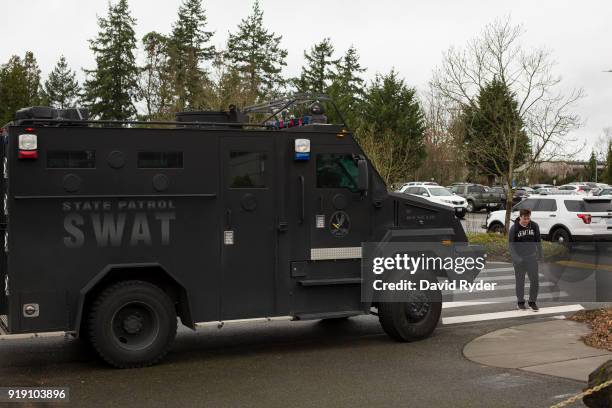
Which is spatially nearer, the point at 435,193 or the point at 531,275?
the point at 531,275

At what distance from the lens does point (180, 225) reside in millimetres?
8070

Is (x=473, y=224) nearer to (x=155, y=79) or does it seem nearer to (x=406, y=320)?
(x=406, y=320)

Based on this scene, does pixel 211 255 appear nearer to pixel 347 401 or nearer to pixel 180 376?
pixel 180 376

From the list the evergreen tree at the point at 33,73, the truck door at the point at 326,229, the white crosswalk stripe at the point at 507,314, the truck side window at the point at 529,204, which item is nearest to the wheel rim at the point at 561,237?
the truck side window at the point at 529,204

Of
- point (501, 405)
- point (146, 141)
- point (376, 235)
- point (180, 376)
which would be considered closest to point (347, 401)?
point (501, 405)

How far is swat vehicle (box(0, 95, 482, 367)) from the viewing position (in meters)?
7.49

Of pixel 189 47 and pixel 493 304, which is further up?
pixel 189 47

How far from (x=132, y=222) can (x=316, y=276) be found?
2331mm

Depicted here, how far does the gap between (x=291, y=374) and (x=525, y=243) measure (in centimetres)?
589

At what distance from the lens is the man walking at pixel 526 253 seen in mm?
11961

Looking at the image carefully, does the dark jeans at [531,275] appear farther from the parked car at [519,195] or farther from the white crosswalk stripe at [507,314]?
the parked car at [519,195]

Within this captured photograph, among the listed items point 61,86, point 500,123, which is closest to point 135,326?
point 500,123

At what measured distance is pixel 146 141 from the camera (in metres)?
7.95

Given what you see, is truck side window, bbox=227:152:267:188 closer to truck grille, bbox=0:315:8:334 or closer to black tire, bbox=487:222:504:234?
truck grille, bbox=0:315:8:334
